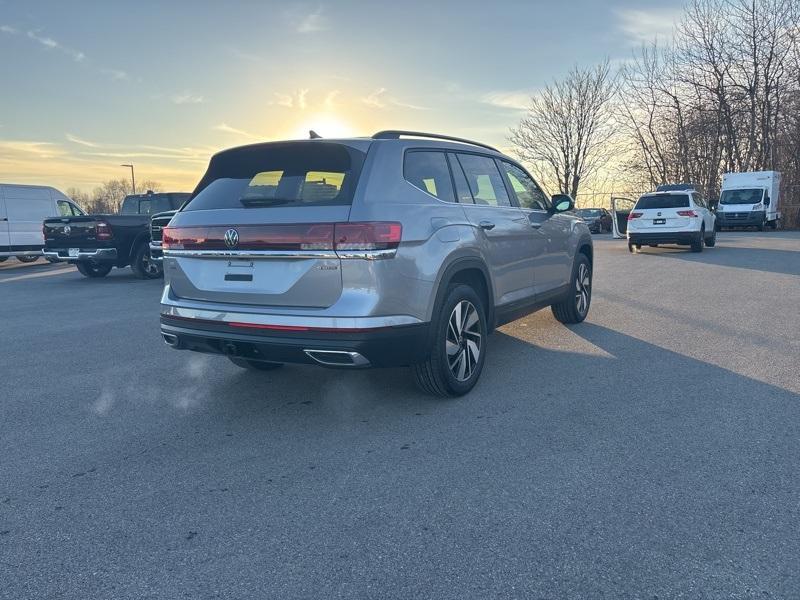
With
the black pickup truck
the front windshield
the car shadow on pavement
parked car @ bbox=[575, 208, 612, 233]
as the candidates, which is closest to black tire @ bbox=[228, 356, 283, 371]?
the black pickup truck

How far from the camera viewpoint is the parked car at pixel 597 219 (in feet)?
112

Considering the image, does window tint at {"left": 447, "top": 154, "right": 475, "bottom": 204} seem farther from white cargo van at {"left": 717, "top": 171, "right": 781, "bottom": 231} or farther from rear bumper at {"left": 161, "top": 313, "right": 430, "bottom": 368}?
white cargo van at {"left": 717, "top": 171, "right": 781, "bottom": 231}

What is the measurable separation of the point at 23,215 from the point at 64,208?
1.36 metres

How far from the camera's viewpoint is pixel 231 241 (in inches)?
155

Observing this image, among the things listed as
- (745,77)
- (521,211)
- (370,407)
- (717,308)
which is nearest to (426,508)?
(370,407)

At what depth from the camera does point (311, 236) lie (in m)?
3.66

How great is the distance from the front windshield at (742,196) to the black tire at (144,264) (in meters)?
26.3

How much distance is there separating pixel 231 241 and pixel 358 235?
2.97ft

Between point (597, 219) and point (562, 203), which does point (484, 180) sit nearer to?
point (562, 203)

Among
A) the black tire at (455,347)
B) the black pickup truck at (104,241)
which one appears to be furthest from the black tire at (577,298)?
the black pickup truck at (104,241)

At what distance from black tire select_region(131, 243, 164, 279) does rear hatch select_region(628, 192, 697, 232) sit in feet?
42.2

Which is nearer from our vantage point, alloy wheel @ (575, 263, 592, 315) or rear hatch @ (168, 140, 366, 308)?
rear hatch @ (168, 140, 366, 308)

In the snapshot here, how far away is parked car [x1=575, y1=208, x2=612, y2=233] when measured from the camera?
3419 cm

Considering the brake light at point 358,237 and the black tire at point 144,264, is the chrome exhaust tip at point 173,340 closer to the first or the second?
the brake light at point 358,237
